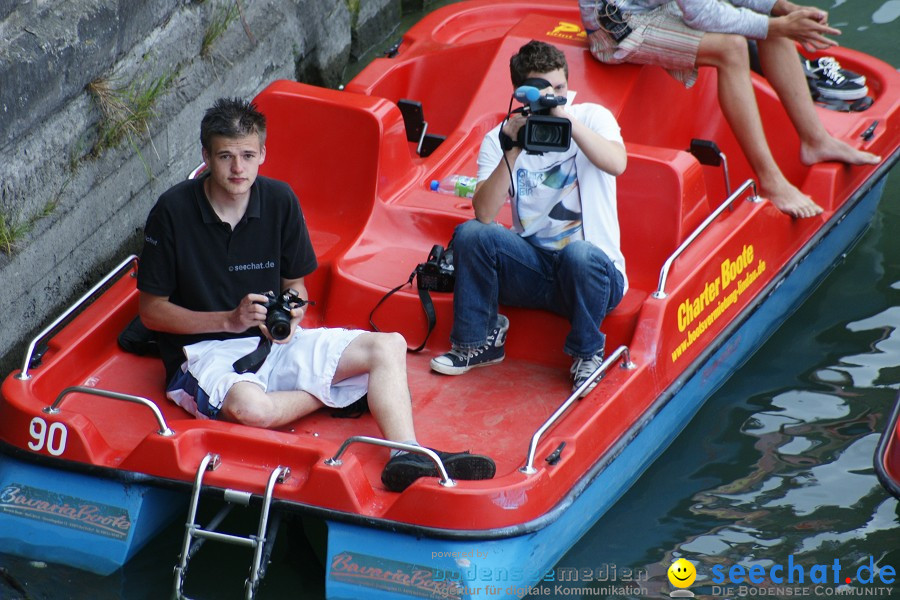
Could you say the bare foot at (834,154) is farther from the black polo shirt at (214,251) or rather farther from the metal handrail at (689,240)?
the black polo shirt at (214,251)

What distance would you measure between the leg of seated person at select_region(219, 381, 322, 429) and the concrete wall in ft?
3.67

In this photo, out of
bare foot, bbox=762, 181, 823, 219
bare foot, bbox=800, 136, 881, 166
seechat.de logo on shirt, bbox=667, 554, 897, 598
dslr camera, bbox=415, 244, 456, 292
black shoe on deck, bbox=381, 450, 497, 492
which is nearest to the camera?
black shoe on deck, bbox=381, 450, 497, 492

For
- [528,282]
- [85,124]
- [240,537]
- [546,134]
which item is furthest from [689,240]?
[85,124]

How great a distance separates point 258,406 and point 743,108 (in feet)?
7.61

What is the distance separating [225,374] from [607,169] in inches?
54.9

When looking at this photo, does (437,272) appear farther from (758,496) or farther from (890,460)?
(890,460)

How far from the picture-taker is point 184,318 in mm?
4070

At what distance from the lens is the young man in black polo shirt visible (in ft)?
13.0

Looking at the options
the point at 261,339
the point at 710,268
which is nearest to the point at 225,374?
the point at 261,339

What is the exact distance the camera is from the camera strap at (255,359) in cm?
408

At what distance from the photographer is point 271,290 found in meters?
4.18

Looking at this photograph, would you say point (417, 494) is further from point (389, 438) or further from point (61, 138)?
point (61, 138)

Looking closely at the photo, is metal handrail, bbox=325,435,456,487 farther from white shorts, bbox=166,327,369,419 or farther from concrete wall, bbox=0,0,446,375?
concrete wall, bbox=0,0,446,375

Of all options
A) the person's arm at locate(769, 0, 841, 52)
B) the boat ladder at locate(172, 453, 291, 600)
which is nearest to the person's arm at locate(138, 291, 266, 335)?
the boat ladder at locate(172, 453, 291, 600)
